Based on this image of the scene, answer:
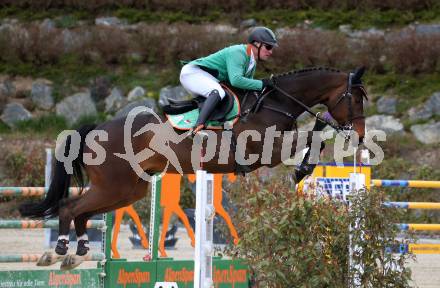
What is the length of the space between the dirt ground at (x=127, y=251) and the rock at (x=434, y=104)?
4854mm

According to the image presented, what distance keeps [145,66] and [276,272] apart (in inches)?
496

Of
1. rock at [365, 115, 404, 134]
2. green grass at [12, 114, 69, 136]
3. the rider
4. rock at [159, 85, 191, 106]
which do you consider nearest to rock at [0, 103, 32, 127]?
green grass at [12, 114, 69, 136]

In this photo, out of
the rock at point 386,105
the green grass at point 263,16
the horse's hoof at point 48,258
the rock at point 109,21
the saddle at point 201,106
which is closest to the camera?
the horse's hoof at point 48,258

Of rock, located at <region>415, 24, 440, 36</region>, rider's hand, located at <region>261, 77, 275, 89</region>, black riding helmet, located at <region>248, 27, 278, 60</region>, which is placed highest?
rock, located at <region>415, 24, 440, 36</region>

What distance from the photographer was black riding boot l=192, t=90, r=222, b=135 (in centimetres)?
657

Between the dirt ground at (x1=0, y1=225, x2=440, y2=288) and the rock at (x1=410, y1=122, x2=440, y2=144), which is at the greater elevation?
the rock at (x1=410, y1=122, x2=440, y2=144)

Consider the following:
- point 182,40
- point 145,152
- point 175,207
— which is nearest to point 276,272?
point 145,152

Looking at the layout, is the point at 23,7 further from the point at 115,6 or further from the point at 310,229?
the point at 310,229

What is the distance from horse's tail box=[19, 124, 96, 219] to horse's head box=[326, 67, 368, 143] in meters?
2.03

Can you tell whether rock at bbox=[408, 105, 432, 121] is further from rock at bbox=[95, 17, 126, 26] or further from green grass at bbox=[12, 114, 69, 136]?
rock at bbox=[95, 17, 126, 26]

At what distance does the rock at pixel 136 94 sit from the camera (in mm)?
16697

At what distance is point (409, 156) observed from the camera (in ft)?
47.9

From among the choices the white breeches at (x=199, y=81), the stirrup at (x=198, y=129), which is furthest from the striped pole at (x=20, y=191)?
the white breeches at (x=199, y=81)

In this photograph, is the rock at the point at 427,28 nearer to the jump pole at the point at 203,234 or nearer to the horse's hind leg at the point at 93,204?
the horse's hind leg at the point at 93,204
